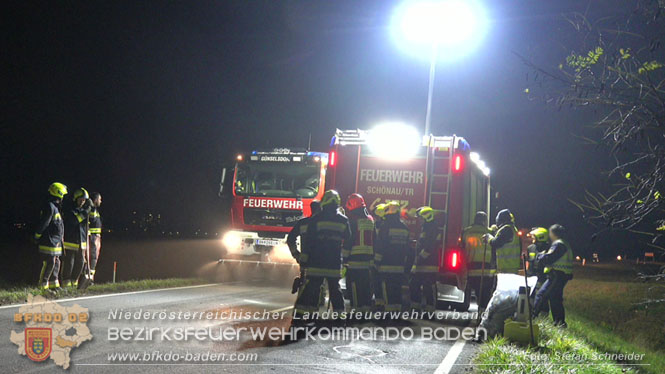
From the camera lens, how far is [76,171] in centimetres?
5538

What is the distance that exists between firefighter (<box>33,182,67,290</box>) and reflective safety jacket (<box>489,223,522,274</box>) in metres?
6.93

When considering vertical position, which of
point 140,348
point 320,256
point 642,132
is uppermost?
point 642,132

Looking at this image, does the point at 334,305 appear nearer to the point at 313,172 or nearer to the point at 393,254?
the point at 393,254

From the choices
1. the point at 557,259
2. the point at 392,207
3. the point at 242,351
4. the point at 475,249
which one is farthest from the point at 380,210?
the point at 242,351

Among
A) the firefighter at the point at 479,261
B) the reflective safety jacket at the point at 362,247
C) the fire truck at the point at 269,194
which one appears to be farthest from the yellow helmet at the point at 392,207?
the fire truck at the point at 269,194

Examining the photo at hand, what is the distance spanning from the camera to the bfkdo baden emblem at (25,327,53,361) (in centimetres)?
588

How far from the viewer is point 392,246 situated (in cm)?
977

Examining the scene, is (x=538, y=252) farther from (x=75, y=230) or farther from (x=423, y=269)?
(x=75, y=230)

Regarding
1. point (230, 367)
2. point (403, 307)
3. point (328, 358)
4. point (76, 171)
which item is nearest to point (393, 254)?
point (403, 307)

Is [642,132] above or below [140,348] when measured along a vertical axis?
above

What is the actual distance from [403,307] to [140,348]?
5.12 m

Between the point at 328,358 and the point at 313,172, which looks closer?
the point at 328,358

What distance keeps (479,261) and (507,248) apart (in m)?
0.49
